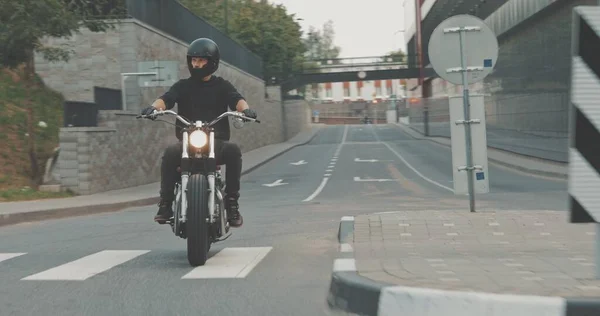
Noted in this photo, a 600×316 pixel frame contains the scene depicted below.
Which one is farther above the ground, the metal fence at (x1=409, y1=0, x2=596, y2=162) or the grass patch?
the metal fence at (x1=409, y1=0, x2=596, y2=162)

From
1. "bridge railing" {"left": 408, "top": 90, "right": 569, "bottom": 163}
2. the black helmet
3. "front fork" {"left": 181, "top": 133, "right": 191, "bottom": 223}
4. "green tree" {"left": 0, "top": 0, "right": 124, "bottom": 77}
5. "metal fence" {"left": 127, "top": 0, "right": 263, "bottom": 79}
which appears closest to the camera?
"front fork" {"left": 181, "top": 133, "right": 191, "bottom": 223}

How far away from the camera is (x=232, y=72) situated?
158 ft

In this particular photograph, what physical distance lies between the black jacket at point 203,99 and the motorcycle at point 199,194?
1.03 feet

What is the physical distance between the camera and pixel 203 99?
8.83 metres

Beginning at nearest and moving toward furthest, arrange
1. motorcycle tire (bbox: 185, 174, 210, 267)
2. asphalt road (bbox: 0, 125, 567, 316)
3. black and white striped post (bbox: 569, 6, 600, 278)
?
black and white striped post (bbox: 569, 6, 600, 278) < asphalt road (bbox: 0, 125, 567, 316) < motorcycle tire (bbox: 185, 174, 210, 267)

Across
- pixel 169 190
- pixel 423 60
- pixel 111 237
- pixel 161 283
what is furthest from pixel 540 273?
pixel 423 60

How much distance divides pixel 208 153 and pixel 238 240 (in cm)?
271

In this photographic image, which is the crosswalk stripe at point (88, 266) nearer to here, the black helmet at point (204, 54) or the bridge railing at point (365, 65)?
the black helmet at point (204, 54)

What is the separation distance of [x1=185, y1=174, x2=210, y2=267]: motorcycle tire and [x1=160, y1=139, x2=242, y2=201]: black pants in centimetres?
52

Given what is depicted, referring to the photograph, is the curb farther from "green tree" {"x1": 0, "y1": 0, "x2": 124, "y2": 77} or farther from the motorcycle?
"green tree" {"x1": 0, "y1": 0, "x2": 124, "y2": 77}

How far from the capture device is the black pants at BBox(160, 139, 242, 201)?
8.41 meters

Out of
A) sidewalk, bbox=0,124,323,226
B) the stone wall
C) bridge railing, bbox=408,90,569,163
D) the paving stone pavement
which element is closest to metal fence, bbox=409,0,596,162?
bridge railing, bbox=408,90,569,163

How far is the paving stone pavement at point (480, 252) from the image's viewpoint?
577 cm

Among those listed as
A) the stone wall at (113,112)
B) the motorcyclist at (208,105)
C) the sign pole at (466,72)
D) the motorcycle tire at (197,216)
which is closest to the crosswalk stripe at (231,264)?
the motorcycle tire at (197,216)
